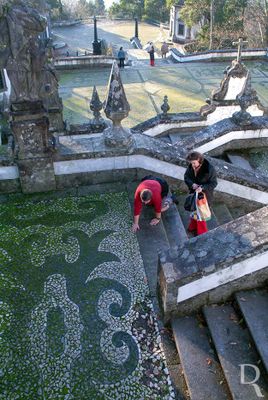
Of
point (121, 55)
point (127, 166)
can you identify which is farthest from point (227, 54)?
point (127, 166)

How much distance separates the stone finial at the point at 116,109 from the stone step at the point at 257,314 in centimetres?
338

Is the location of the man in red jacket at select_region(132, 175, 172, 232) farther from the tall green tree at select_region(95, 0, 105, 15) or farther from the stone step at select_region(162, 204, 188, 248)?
the tall green tree at select_region(95, 0, 105, 15)

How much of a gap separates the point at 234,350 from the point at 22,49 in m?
4.92

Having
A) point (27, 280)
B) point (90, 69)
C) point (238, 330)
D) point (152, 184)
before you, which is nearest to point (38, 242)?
point (27, 280)

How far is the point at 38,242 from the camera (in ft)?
19.0

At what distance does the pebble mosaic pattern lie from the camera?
13.2ft

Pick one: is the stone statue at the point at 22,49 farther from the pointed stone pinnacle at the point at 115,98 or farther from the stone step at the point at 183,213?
the stone step at the point at 183,213

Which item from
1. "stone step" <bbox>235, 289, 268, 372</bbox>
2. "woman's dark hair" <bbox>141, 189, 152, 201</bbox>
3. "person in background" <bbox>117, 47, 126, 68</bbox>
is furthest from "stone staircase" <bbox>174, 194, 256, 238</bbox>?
"person in background" <bbox>117, 47, 126, 68</bbox>

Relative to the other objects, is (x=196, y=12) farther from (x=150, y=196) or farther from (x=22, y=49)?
(x=150, y=196)

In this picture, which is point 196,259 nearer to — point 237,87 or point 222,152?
point 222,152

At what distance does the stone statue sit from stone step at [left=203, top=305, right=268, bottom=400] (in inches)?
166

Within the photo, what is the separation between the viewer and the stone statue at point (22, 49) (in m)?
5.23

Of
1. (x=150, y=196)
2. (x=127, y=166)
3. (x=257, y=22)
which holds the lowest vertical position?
(x=127, y=166)

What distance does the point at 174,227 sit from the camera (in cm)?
627
